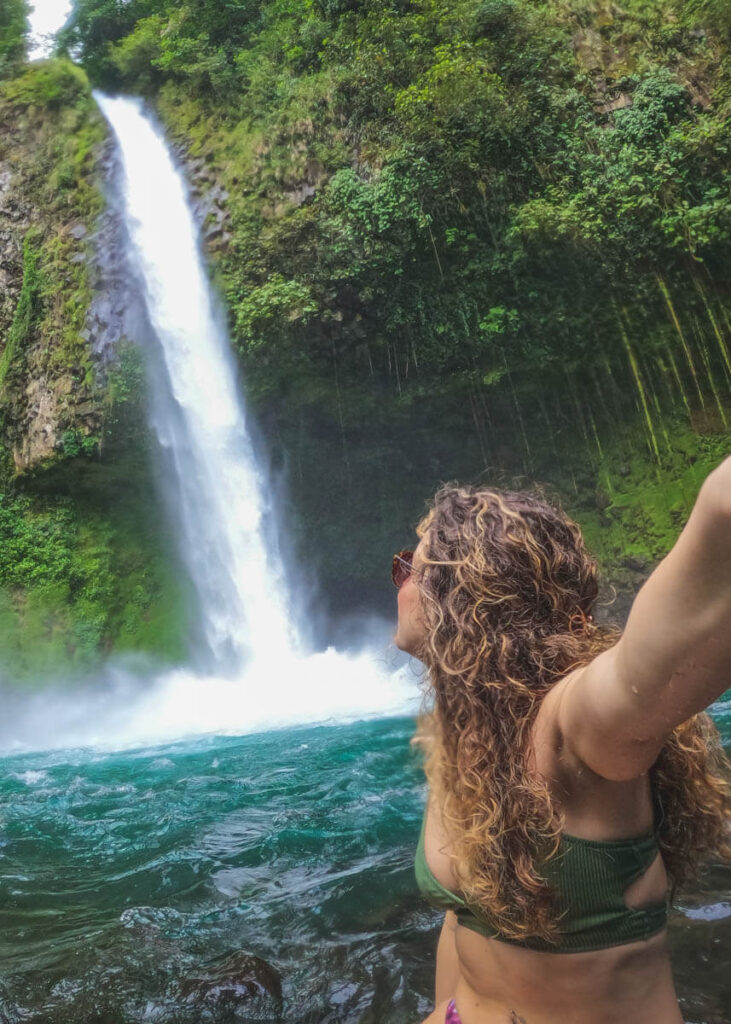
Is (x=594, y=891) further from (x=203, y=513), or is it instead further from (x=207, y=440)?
(x=203, y=513)

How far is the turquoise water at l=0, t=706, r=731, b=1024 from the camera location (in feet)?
7.23

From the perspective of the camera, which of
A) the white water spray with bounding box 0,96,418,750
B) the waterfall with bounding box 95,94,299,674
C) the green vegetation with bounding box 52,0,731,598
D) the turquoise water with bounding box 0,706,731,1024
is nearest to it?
the turquoise water with bounding box 0,706,731,1024

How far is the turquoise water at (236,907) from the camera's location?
7.23ft

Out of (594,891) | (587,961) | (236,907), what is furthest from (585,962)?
(236,907)

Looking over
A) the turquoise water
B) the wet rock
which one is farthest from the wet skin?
the wet rock

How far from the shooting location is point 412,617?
133 centimetres

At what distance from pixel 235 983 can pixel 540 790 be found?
5.87ft

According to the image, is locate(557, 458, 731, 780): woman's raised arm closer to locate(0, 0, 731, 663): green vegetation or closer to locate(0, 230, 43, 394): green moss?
locate(0, 0, 731, 663): green vegetation

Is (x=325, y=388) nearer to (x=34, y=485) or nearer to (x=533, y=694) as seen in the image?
(x=34, y=485)

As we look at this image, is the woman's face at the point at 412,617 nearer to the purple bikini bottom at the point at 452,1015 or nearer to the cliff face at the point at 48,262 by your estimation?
the purple bikini bottom at the point at 452,1015

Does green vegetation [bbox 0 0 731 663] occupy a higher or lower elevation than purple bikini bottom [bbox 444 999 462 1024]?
higher

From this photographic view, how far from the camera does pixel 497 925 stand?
1067mm

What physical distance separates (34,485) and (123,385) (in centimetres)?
253

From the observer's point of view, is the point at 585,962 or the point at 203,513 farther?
the point at 203,513
